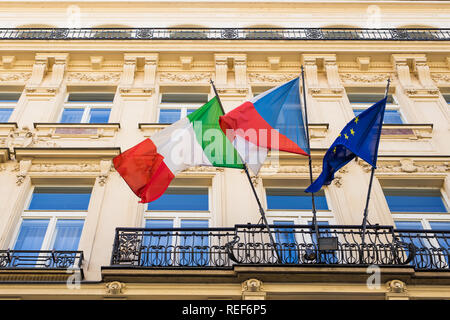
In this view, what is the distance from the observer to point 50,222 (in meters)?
10.0

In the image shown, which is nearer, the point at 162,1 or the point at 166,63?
the point at 166,63

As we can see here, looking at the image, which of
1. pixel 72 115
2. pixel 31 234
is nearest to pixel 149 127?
pixel 72 115

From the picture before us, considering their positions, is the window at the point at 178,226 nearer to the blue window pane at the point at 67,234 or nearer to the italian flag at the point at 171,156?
the italian flag at the point at 171,156

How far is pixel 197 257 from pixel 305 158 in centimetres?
392

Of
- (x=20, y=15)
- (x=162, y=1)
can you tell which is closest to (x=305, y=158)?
→ (x=162, y=1)

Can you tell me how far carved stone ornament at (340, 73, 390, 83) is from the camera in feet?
46.8

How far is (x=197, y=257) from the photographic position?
875cm

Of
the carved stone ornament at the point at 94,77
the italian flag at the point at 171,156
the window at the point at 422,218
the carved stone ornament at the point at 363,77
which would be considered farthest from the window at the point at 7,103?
the window at the point at 422,218

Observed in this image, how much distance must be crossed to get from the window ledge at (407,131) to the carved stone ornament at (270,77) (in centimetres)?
358

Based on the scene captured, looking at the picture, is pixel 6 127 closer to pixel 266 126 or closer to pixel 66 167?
pixel 66 167

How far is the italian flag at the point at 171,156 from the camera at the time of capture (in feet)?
29.1

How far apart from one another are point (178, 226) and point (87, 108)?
5.27m
